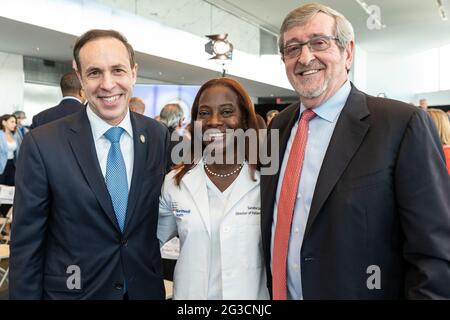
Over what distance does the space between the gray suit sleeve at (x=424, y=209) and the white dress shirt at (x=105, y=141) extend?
1.02 metres

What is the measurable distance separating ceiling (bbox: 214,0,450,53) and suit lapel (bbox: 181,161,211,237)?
11.6 meters

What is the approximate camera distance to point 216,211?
188 centimetres

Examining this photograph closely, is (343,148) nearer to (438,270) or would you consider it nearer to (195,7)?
(438,270)

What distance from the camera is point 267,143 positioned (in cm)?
198

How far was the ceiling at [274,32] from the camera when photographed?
9328mm

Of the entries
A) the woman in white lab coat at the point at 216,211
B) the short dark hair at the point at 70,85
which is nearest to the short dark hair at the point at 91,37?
the woman in white lab coat at the point at 216,211

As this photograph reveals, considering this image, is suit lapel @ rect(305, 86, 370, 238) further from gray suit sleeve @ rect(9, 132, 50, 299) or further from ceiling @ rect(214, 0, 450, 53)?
ceiling @ rect(214, 0, 450, 53)

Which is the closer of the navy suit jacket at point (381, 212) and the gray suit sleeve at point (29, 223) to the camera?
the navy suit jacket at point (381, 212)

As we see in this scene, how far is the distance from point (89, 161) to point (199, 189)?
0.45 m

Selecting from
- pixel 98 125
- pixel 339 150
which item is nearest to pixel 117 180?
pixel 98 125

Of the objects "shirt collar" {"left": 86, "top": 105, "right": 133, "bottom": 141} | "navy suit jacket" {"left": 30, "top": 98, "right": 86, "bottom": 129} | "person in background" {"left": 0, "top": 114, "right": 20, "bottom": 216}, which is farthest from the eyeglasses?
"person in background" {"left": 0, "top": 114, "right": 20, "bottom": 216}

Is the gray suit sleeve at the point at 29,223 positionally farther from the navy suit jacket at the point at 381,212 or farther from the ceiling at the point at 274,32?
the ceiling at the point at 274,32

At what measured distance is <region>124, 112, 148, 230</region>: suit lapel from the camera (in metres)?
1.79

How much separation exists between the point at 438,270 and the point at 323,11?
97 centimetres
